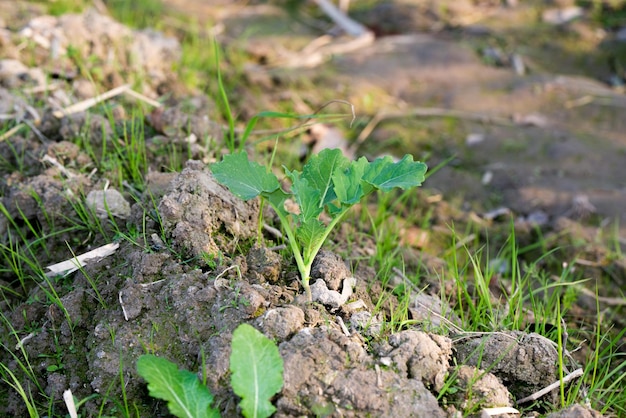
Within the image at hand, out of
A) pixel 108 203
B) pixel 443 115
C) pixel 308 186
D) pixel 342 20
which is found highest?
pixel 308 186

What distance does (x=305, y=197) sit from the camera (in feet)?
6.38

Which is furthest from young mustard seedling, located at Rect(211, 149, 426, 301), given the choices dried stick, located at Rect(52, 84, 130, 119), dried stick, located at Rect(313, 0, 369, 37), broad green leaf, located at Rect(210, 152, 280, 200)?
dried stick, located at Rect(313, 0, 369, 37)

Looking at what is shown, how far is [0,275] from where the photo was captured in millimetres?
2232

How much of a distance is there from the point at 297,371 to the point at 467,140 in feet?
8.84

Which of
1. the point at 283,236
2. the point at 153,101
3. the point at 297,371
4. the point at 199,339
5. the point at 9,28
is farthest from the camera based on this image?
the point at 9,28

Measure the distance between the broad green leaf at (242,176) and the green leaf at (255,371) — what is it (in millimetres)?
482

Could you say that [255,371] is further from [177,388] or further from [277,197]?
[277,197]

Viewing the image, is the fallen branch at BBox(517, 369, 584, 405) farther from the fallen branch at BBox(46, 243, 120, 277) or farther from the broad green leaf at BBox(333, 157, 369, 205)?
the fallen branch at BBox(46, 243, 120, 277)

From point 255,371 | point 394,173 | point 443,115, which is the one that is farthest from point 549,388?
point 443,115

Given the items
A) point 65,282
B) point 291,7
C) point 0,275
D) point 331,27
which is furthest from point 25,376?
point 291,7

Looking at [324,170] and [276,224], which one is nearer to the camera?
[324,170]

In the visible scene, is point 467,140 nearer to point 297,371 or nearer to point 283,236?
point 283,236

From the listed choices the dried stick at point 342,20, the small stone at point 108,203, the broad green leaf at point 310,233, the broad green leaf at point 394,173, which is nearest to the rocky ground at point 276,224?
the small stone at point 108,203

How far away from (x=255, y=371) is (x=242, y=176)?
2.08 feet
